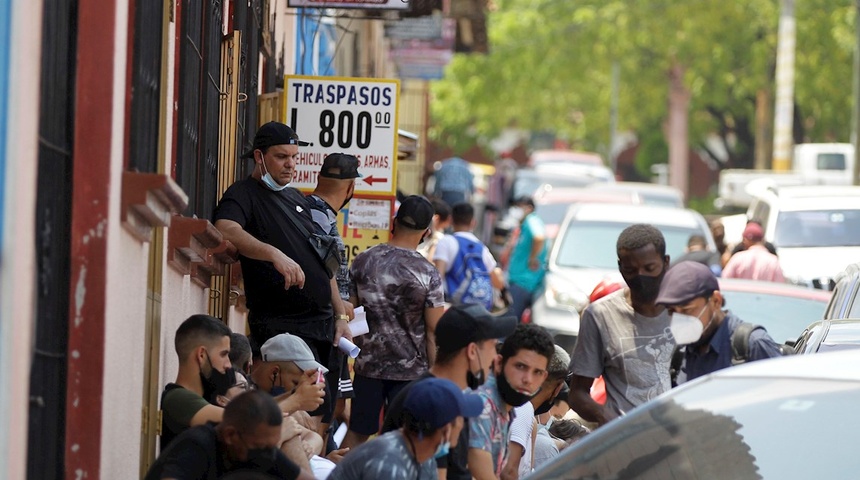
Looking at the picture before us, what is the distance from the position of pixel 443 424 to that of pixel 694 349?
3319 mm

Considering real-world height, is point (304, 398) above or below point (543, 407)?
above

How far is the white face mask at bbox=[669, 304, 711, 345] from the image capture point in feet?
26.7

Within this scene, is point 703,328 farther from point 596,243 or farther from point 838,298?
point 596,243

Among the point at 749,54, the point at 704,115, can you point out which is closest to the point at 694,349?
the point at 749,54

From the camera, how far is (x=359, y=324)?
8.49 metres

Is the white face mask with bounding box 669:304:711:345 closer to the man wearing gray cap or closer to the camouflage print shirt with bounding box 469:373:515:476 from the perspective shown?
the man wearing gray cap

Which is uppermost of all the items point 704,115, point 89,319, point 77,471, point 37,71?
point 704,115

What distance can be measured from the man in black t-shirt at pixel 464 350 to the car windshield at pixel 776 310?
6056mm

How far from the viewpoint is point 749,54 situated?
4644 centimetres

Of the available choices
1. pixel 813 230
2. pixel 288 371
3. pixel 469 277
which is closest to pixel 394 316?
pixel 288 371

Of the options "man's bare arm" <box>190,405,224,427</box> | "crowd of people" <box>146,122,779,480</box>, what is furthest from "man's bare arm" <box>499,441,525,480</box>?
"man's bare arm" <box>190,405,224,427</box>

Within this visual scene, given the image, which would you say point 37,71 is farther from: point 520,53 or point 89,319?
point 520,53

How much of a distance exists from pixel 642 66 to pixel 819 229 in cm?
3159

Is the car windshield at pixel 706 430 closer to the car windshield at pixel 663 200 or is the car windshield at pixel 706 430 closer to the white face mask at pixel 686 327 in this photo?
the white face mask at pixel 686 327
